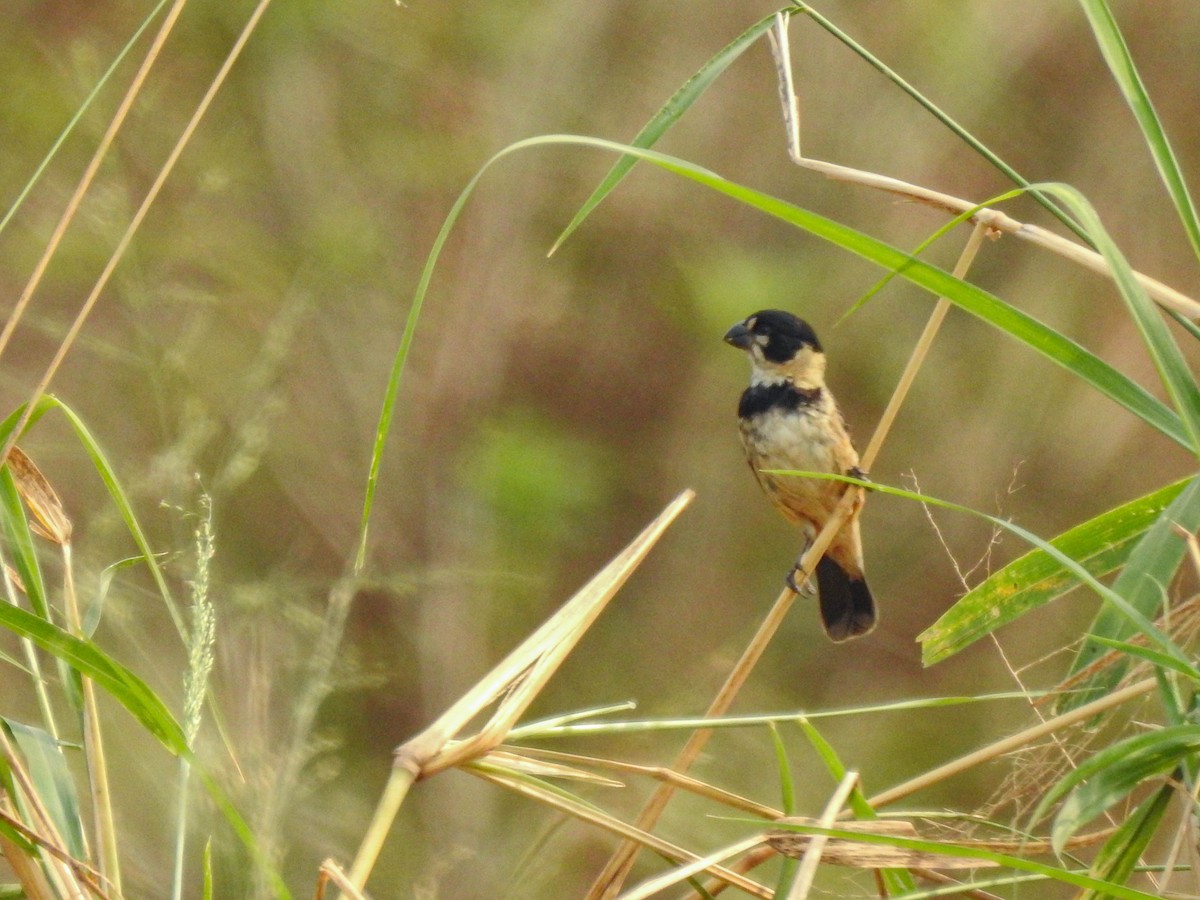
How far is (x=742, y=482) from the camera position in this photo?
6.52m

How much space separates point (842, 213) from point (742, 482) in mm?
1223

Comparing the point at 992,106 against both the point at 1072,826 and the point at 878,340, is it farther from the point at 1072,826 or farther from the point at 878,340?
the point at 1072,826

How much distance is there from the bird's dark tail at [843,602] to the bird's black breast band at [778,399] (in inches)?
21.4

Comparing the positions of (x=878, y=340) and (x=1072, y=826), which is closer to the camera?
(x=1072, y=826)

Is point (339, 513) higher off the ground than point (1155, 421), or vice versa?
point (1155, 421)

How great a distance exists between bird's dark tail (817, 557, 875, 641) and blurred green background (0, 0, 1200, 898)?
1584 mm

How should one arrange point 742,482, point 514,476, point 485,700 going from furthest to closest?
point 742,482, point 514,476, point 485,700

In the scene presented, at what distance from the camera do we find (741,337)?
3.92 meters

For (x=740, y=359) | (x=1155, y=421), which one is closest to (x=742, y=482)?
(x=740, y=359)

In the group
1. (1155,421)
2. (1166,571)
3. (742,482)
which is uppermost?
(1155,421)

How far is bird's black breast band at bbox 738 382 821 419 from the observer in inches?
147

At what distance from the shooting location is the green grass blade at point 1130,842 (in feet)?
4.75

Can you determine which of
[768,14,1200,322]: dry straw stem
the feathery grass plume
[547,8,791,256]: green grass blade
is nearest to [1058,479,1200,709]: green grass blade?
[768,14,1200,322]: dry straw stem

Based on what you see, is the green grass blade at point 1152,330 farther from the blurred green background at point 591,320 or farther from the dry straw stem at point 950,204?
the blurred green background at point 591,320
